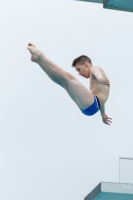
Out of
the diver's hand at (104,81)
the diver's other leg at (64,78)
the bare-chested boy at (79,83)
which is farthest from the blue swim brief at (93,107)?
the diver's hand at (104,81)

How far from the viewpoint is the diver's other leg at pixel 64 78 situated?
1616 cm

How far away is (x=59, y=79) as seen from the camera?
16.3 m

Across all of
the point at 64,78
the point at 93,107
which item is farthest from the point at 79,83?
the point at 93,107

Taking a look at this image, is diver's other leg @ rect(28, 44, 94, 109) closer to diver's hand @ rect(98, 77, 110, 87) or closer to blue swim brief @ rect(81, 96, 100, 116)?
blue swim brief @ rect(81, 96, 100, 116)

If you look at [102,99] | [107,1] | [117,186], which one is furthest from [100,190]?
[107,1]

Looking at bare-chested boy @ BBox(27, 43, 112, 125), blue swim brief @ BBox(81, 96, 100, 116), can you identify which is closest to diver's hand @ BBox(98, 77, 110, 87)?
bare-chested boy @ BBox(27, 43, 112, 125)

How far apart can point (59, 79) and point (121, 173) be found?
2396 millimetres

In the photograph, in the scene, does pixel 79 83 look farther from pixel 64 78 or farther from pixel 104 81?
pixel 104 81

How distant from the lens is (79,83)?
16.3 metres

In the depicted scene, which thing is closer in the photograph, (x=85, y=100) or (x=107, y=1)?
(x=85, y=100)

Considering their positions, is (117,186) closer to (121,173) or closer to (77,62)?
(121,173)

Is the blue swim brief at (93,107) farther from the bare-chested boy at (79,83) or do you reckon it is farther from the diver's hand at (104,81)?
the diver's hand at (104,81)

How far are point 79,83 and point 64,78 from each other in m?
0.25

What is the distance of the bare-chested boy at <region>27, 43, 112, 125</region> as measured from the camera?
53.0 feet
